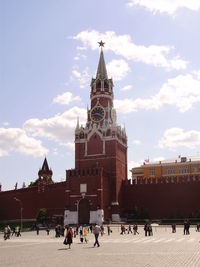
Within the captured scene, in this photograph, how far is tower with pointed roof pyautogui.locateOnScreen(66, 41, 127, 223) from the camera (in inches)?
2324

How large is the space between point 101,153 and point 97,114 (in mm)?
7303

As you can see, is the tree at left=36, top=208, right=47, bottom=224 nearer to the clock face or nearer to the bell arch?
the bell arch

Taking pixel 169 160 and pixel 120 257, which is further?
pixel 169 160

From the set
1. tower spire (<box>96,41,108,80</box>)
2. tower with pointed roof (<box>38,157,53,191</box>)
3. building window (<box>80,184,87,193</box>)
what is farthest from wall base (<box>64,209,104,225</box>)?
tower spire (<box>96,41,108,80</box>)

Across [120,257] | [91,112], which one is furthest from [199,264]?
[91,112]

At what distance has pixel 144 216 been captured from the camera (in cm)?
5962

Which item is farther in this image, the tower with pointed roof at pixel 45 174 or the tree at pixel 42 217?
the tower with pointed roof at pixel 45 174

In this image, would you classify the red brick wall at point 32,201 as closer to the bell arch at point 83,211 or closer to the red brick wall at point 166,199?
the bell arch at point 83,211

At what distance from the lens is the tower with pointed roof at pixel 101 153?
5903cm

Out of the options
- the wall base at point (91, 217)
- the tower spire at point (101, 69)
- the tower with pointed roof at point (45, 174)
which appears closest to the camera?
the wall base at point (91, 217)

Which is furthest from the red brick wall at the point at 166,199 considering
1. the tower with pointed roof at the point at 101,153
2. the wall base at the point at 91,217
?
the wall base at the point at 91,217

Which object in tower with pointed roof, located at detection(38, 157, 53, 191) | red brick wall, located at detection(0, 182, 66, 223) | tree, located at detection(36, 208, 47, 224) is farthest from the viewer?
tower with pointed roof, located at detection(38, 157, 53, 191)

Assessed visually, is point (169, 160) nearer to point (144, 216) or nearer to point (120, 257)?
point (144, 216)

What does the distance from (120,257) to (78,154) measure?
49.0 m
